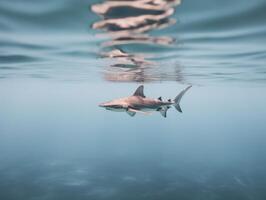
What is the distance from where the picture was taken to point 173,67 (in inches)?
1064

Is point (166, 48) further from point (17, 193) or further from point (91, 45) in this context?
point (17, 193)

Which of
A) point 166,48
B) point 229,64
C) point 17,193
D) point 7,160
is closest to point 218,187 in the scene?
point 229,64

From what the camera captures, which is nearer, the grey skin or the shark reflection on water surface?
the shark reflection on water surface

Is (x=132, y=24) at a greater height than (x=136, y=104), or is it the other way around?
(x=132, y=24)

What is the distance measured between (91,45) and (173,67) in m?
10.8

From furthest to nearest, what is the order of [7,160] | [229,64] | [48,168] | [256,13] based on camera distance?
[7,160] < [48,168] < [229,64] < [256,13]

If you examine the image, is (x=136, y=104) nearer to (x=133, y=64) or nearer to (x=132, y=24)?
(x=132, y=24)

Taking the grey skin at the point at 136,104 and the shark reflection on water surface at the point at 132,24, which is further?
the grey skin at the point at 136,104

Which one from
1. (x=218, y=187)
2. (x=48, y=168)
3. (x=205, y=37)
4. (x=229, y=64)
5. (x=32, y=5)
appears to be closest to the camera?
(x=32, y=5)

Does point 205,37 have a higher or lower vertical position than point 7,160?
higher

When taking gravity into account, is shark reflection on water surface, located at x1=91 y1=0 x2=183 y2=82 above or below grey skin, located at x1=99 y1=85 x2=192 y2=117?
above

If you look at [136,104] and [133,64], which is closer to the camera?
[136,104]

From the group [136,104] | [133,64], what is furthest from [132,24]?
[133,64]

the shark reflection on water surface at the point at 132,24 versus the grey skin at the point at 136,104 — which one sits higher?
the shark reflection on water surface at the point at 132,24
